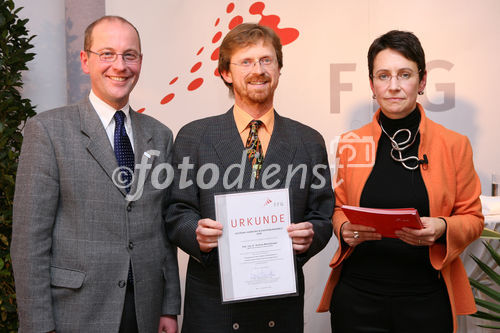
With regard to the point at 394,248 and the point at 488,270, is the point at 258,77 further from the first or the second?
the point at 488,270

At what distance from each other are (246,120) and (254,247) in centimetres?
60

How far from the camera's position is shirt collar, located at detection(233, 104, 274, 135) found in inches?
81.7

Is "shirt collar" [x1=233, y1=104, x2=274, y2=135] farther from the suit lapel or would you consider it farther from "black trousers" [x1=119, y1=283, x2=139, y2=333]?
"black trousers" [x1=119, y1=283, x2=139, y2=333]

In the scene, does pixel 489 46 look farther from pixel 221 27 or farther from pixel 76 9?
pixel 76 9

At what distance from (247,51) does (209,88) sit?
5.54 feet

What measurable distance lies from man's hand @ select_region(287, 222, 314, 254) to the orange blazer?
37 centimetres

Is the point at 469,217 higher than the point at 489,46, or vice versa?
the point at 489,46

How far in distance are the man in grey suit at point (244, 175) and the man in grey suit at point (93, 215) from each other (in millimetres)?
156

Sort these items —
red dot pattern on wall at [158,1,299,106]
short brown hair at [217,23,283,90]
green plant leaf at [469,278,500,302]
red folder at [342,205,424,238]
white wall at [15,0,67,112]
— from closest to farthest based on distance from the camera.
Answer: red folder at [342,205,424,238], short brown hair at [217,23,283,90], green plant leaf at [469,278,500,302], red dot pattern on wall at [158,1,299,106], white wall at [15,0,67,112]

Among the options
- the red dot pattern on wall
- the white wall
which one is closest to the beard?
the red dot pattern on wall

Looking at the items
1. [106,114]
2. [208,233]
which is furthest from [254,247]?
[106,114]

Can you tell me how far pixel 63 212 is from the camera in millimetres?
1873

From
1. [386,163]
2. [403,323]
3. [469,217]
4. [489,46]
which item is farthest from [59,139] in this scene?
[489,46]

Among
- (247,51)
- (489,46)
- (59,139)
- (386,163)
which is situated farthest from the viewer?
(489,46)
